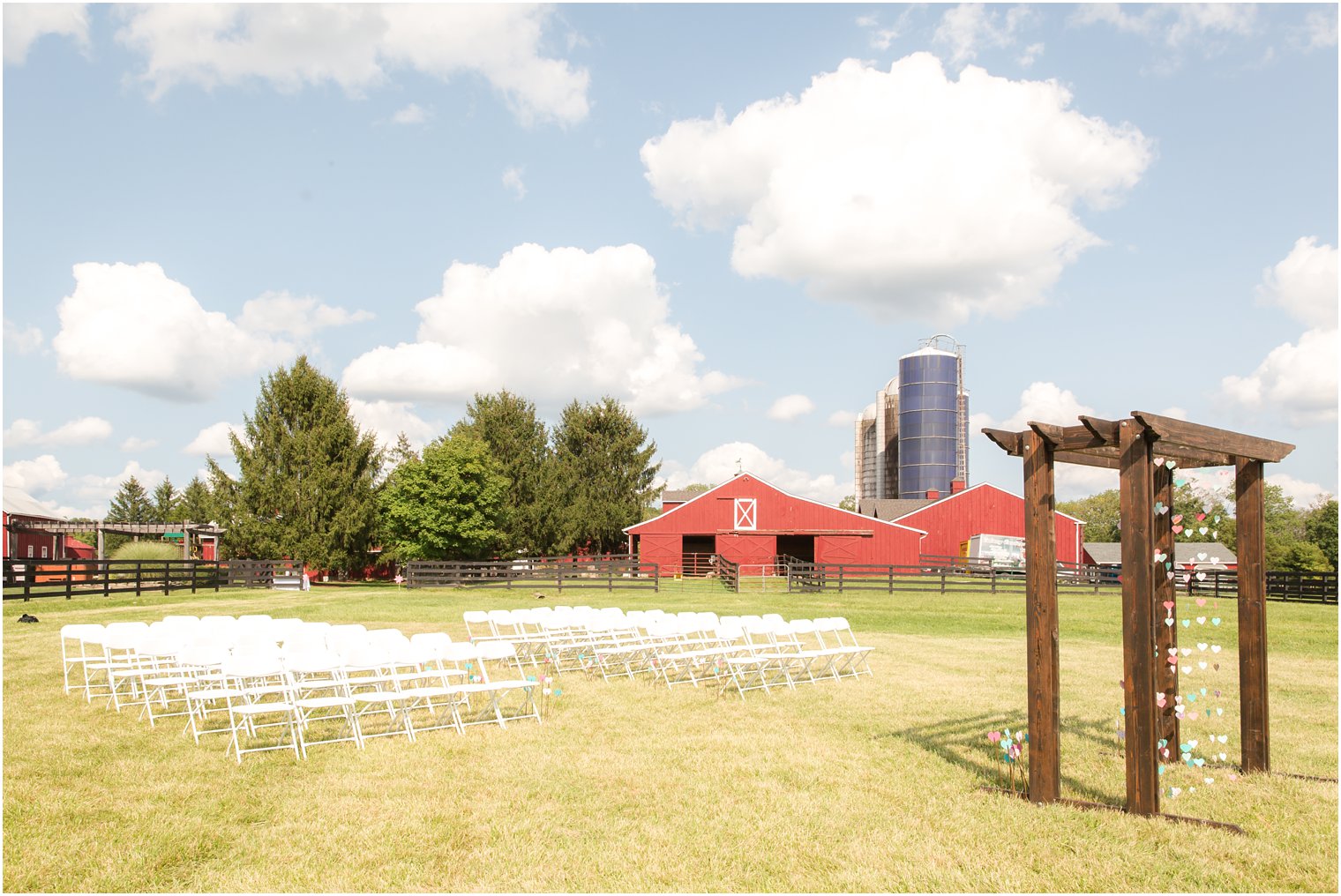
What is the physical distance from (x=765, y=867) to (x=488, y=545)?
40.3 m

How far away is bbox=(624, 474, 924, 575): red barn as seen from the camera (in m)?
38.1

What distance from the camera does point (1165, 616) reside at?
6367 millimetres

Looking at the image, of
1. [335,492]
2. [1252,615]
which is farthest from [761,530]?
[1252,615]

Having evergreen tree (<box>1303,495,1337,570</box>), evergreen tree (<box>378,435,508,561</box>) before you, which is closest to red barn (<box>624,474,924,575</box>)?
evergreen tree (<box>378,435,508,561</box>)

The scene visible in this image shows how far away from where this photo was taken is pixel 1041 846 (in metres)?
4.94

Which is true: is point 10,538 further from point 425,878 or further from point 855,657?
point 425,878

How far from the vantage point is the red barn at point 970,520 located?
39562 millimetres

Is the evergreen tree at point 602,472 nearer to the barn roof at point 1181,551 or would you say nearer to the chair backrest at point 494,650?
the barn roof at point 1181,551

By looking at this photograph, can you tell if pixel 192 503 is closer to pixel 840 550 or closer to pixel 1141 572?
pixel 840 550

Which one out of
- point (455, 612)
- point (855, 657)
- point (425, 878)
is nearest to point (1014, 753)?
point (425, 878)

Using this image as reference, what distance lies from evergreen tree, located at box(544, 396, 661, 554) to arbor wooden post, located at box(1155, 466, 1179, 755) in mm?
43837

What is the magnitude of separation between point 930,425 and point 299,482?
35.0 metres

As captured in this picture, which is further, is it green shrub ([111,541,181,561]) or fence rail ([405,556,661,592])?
green shrub ([111,541,181,561])

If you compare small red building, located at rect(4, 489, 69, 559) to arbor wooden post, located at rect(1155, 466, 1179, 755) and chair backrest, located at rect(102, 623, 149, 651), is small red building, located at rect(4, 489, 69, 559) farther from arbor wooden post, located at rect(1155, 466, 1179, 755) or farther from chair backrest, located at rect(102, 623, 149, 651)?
arbor wooden post, located at rect(1155, 466, 1179, 755)
